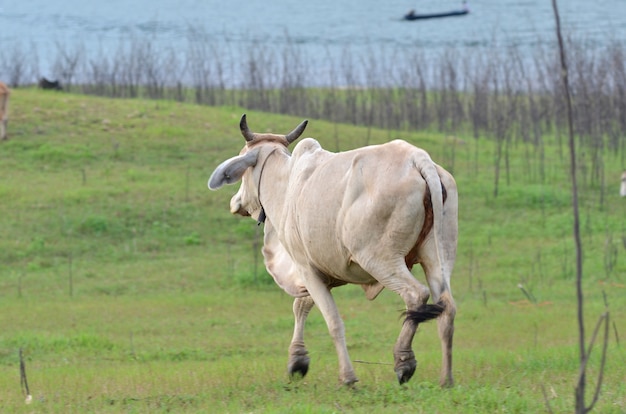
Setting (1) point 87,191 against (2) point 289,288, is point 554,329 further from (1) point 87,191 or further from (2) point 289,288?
(1) point 87,191

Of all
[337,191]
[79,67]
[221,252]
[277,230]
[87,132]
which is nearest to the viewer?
[337,191]

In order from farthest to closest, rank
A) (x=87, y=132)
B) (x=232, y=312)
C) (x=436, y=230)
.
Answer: (x=87, y=132) < (x=232, y=312) < (x=436, y=230)

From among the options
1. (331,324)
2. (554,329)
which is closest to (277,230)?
(331,324)

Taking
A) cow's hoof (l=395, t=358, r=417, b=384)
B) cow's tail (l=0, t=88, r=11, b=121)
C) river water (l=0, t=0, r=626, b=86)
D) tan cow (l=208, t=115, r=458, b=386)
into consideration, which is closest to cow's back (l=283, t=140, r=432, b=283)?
tan cow (l=208, t=115, r=458, b=386)

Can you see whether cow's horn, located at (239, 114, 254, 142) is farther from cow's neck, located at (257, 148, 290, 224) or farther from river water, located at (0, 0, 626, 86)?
river water, located at (0, 0, 626, 86)

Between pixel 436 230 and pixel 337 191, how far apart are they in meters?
0.67

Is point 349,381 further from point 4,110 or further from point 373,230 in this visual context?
point 4,110

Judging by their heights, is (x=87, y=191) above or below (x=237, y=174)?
below

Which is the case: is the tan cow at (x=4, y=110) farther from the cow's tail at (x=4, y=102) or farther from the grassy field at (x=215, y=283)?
the grassy field at (x=215, y=283)

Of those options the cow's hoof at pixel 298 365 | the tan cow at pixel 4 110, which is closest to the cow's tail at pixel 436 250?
the cow's hoof at pixel 298 365

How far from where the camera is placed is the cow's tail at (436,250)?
5.62 metres

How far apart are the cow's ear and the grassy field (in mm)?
Result: 1259

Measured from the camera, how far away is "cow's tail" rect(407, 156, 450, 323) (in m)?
5.62

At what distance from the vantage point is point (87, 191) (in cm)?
1602
